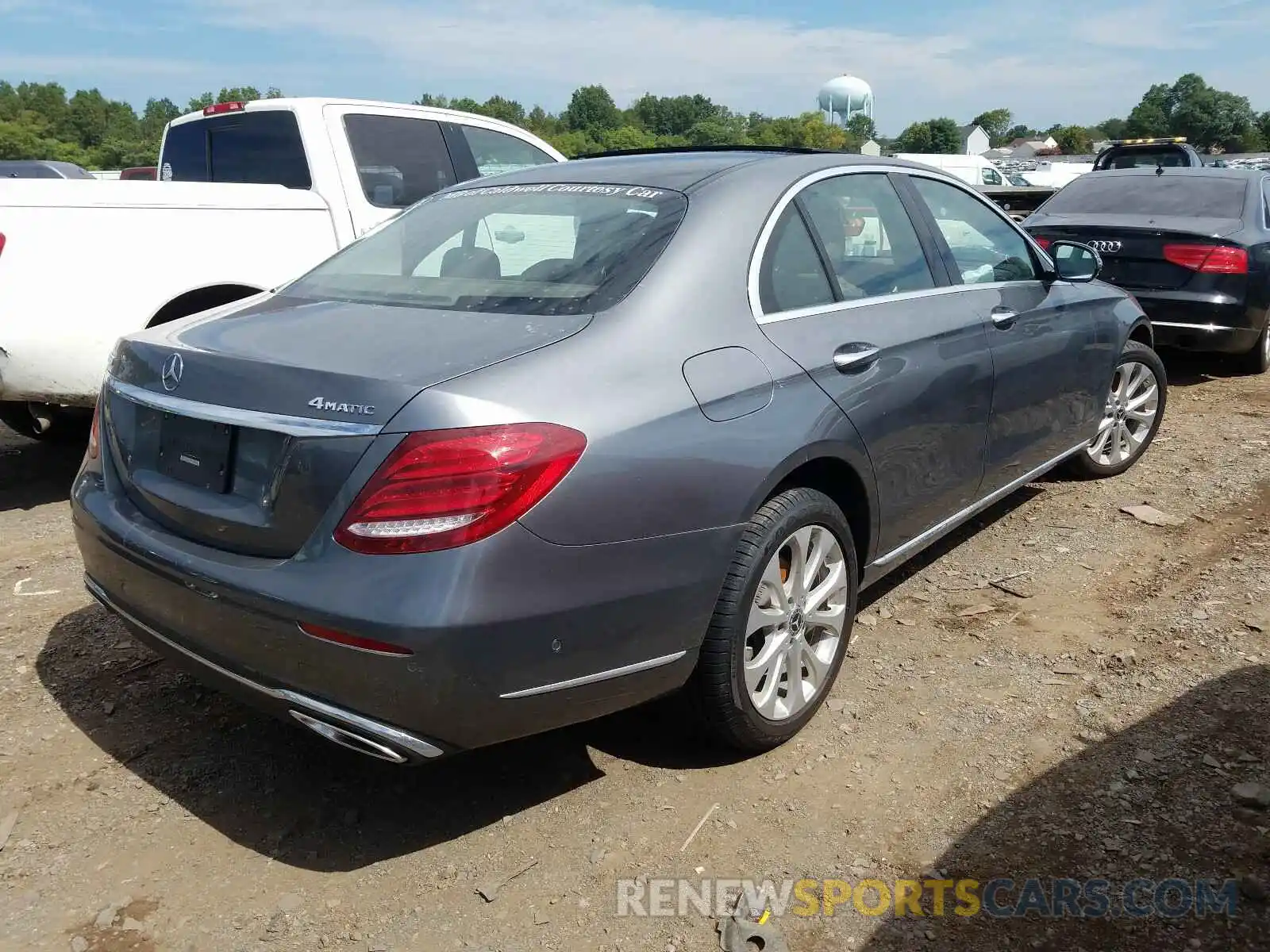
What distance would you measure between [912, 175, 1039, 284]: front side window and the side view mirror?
0.28m

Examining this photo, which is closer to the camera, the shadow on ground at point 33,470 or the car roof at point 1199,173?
the shadow on ground at point 33,470

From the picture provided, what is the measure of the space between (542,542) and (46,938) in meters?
1.40

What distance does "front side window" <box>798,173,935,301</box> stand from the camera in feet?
10.9

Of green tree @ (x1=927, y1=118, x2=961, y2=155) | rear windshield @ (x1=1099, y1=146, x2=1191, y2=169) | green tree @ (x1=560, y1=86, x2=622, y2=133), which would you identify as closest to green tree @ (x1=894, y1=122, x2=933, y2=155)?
green tree @ (x1=927, y1=118, x2=961, y2=155)

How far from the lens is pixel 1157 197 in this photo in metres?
7.84

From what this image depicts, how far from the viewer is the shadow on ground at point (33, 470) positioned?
211 inches

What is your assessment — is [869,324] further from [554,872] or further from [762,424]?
[554,872]

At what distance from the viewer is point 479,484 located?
2203mm

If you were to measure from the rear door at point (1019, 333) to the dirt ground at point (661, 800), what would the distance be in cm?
72

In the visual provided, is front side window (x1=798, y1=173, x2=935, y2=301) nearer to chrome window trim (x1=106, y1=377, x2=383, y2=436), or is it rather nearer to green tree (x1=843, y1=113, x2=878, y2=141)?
chrome window trim (x1=106, y1=377, x2=383, y2=436)

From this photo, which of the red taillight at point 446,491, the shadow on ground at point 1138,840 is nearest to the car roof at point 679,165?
the red taillight at point 446,491

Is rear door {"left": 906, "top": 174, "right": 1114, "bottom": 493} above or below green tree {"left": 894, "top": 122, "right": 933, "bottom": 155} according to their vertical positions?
below

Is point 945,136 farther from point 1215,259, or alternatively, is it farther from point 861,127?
point 1215,259

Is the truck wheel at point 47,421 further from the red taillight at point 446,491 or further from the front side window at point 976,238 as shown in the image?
the front side window at point 976,238
